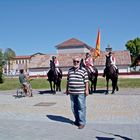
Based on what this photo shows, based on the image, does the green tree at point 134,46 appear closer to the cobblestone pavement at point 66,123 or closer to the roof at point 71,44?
the roof at point 71,44

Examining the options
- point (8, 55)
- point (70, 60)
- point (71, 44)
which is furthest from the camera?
point (71, 44)

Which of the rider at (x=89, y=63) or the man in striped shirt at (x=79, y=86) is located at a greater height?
the rider at (x=89, y=63)

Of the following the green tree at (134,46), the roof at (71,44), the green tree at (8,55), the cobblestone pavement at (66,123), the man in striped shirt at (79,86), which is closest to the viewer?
the cobblestone pavement at (66,123)

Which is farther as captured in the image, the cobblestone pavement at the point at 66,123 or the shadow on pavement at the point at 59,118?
the shadow on pavement at the point at 59,118

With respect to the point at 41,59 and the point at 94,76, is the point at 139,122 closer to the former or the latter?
the point at 94,76

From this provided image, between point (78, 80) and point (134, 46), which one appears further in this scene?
point (134, 46)

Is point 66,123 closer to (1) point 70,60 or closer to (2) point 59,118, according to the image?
(2) point 59,118

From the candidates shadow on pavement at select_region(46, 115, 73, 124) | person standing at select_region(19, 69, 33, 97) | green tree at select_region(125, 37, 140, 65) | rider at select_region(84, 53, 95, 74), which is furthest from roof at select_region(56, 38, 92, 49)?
shadow on pavement at select_region(46, 115, 73, 124)

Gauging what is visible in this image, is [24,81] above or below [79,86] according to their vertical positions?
below

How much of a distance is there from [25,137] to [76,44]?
412ft

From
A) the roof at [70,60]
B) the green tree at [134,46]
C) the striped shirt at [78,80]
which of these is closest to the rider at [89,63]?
the striped shirt at [78,80]

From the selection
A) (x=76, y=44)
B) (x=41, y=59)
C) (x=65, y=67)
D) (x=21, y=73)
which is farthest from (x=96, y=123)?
(x=76, y=44)

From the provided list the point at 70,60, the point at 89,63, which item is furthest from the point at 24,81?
the point at 70,60

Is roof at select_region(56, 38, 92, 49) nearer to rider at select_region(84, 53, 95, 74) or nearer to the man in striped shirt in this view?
rider at select_region(84, 53, 95, 74)
